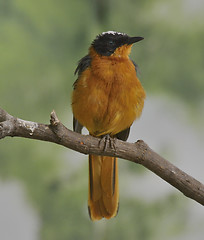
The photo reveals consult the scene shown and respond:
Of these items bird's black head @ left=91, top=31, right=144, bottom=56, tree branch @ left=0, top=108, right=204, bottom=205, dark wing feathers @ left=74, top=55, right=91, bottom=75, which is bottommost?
tree branch @ left=0, top=108, right=204, bottom=205

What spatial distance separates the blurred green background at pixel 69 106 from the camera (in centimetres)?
240

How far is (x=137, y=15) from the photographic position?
8.49ft

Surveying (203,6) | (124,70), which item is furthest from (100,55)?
(203,6)

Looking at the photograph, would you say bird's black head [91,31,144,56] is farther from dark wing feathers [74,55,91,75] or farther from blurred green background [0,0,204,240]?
blurred green background [0,0,204,240]

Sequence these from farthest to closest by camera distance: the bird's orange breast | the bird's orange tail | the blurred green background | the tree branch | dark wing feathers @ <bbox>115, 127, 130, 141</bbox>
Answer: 1. the blurred green background
2. dark wing feathers @ <bbox>115, 127, 130, 141</bbox>
3. the bird's orange tail
4. the bird's orange breast
5. the tree branch

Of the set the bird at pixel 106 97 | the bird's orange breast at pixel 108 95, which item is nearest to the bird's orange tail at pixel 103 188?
the bird at pixel 106 97

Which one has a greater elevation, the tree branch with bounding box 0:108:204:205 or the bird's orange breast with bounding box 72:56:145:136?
the bird's orange breast with bounding box 72:56:145:136

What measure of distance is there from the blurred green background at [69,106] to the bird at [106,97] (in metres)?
0.39

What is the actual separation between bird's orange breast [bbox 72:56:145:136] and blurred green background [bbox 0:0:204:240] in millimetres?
560

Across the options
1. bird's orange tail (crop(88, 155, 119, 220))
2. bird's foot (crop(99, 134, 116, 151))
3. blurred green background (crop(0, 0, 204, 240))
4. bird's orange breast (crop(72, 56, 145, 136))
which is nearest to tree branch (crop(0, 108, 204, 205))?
bird's foot (crop(99, 134, 116, 151))

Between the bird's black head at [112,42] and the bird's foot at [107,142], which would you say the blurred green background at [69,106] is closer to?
the bird's black head at [112,42]

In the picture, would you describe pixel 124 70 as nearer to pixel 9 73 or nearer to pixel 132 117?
pixel 132 117

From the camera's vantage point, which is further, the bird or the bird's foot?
the bird

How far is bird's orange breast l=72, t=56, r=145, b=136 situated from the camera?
187 cm
